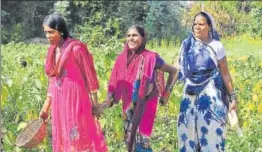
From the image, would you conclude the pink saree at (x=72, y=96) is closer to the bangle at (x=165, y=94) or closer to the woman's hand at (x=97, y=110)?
the woman's hand at (x=97, y=110)

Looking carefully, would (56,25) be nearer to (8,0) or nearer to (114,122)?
(114,122)

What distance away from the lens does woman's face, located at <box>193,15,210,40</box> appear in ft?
14.4

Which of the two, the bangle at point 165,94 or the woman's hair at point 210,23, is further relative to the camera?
the bangle at point 165,94

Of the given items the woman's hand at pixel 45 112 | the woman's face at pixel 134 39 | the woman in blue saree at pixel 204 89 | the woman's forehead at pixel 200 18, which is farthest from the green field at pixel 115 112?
the woman's face at pixel 134 39

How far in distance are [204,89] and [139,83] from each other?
45cm

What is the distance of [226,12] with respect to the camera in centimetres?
1917

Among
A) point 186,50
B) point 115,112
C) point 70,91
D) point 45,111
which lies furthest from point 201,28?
point 115,112

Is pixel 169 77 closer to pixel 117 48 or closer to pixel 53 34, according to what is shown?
pixel 53 34

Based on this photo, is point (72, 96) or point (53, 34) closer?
point (53, 34)

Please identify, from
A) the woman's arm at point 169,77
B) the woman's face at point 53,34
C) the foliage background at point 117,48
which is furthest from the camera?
the foliage background at point 117,48

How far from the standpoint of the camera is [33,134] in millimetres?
4379

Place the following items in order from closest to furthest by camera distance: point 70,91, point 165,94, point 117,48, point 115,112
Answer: point 70,91 → point 165,94 → point 115,112 → point 117,48

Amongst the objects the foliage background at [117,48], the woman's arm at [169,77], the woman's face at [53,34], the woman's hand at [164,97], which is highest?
the woman's face at [53,34]

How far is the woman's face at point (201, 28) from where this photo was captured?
14.4ft
